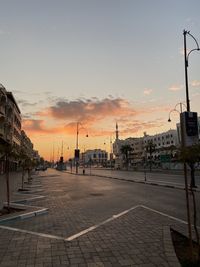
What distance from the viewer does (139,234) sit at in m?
7.62

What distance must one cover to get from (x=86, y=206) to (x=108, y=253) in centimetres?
690

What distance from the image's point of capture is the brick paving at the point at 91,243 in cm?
563

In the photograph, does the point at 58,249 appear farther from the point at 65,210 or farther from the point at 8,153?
the point at 8,153

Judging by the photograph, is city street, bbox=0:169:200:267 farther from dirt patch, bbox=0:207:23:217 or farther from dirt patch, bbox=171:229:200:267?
dirt patch, bbox=0:207:23:217

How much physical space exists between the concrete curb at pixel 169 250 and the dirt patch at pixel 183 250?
9 centimetres

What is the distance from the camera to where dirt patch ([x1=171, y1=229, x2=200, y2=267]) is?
17.0 feet

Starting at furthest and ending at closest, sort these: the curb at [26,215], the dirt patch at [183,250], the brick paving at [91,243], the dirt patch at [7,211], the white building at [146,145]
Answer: the white building at [146,145]
the dirt patch at [7,211]
the curb at [26,215]
the brick paving at [91,243]
the dirt patch at [183,250]

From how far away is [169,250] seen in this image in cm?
607

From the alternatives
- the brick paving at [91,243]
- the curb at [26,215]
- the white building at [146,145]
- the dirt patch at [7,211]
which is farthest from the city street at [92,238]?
the white building at [146,145]

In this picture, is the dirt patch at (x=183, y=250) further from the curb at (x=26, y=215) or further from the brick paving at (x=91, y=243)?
the curb at (x=26, y=215)

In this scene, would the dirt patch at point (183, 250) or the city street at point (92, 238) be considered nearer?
the dirt patch at point (183, 250)

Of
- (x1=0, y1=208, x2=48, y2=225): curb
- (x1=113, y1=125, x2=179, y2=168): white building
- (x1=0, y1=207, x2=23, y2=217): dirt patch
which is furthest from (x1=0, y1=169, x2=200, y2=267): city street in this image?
(x1=113, y1=125, x2=179, y2=168): white building

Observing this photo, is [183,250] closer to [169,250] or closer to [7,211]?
[169,250]

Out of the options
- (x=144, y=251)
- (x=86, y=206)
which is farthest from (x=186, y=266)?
(x=86, y=206)
